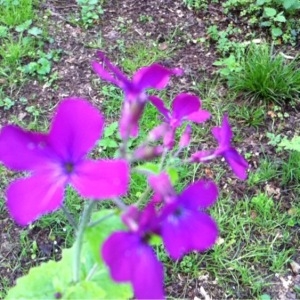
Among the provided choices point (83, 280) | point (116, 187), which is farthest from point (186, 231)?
point (83, 280)

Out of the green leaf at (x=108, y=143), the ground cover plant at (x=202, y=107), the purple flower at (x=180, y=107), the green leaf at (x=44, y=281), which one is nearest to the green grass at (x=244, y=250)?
the ground cover plant at (x=202, y=107)

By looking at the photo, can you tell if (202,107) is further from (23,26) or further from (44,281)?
(44,281)

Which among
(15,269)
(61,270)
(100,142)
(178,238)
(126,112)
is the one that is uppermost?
(126,112)

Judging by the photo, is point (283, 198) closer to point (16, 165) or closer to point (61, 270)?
point (61, 270)

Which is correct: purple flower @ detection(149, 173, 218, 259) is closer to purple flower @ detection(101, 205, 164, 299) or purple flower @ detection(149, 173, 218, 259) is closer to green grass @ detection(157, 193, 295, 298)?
purple flower @ detection(101, 205, 164, 299)

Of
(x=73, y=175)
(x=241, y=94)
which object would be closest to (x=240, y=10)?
(x=241, y=94)

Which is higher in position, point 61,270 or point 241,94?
A: point 61,270

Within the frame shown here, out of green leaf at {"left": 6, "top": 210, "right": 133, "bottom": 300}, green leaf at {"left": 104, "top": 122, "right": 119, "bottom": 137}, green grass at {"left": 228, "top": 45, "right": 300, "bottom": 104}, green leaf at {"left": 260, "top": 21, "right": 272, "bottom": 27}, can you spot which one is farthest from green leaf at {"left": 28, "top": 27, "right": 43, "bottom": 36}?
green leaf at {"left": 6, "top": 210, "right": 133, "bottom": 300}

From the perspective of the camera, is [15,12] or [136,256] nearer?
[136,256]
